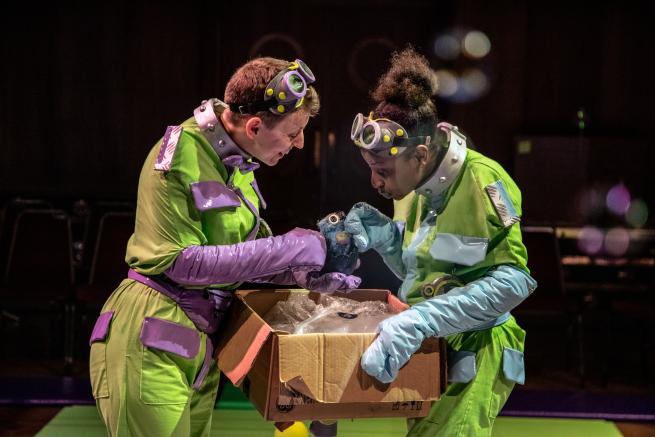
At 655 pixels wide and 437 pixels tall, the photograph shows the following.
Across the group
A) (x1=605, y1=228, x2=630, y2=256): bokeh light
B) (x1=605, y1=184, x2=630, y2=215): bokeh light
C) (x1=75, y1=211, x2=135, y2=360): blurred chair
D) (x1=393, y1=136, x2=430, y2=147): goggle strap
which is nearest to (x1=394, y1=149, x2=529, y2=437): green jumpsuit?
(x1=393, y1=136, x2=430, y2=147): goggle strap

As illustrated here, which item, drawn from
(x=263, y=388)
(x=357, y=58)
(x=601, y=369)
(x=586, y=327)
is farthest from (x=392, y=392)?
(x=357, y=58)

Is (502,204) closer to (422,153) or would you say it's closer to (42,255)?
(422,153)

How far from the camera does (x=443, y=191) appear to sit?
2.03 m

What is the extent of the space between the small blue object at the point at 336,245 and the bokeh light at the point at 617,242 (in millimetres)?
4060

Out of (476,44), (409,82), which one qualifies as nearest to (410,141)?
(409,82)

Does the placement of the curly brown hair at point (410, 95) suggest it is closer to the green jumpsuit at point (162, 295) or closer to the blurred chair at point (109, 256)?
the green jumpsuit at point (162, 295)

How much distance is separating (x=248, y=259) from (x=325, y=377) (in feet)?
1.18

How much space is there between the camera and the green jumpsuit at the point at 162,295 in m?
1.96

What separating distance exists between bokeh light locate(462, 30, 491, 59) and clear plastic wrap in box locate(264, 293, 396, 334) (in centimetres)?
492

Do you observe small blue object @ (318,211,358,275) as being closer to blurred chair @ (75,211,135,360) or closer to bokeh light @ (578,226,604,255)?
blurred chair @ (75,211,135,360)

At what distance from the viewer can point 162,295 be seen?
2033mm

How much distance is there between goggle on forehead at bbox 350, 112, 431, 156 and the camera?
198 centimetres

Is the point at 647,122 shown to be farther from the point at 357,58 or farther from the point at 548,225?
the point at 357,58

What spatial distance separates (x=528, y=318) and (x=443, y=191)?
4213mm
